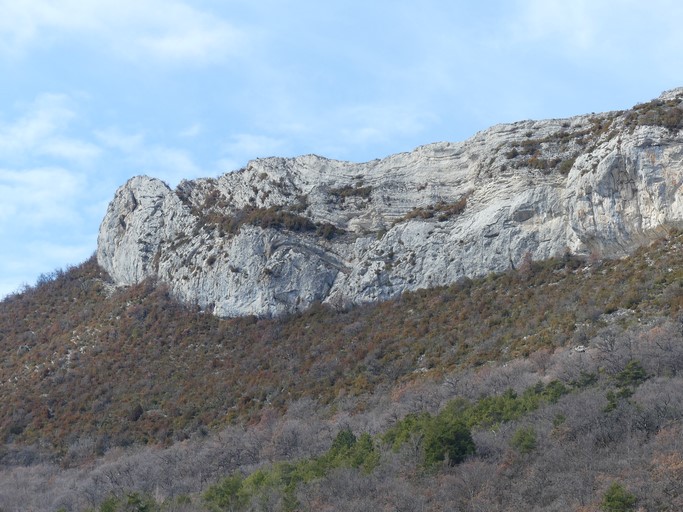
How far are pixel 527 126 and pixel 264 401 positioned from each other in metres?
23.3

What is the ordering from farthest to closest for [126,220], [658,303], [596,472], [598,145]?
[126,220]
[598,145]
[658,303]
[596,472]

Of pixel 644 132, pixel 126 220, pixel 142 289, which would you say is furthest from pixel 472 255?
pixel 126 220

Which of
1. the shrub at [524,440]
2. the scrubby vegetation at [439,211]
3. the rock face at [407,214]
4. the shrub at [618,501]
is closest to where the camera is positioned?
the shrub at [618,501]

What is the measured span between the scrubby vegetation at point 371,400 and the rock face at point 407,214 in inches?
56.2

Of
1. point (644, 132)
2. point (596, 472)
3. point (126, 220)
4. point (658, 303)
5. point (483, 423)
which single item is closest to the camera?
point (596, 472)

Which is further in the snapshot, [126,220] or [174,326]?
[126,220]

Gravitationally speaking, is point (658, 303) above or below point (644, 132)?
below

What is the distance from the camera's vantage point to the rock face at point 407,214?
39688 mm

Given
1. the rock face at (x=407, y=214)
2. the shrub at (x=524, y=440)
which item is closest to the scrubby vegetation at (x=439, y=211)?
the rock face at (x=407, y=214)

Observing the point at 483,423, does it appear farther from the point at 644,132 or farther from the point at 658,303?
the point at 644,132

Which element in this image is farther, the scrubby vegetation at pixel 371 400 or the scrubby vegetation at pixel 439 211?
the scrubby vegetation at pixel 439 211

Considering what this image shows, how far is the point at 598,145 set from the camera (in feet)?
139

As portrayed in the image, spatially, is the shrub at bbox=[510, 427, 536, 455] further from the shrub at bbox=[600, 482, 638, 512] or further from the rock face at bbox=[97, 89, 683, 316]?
the rock face at bbox=[97, 89, 683, 316]

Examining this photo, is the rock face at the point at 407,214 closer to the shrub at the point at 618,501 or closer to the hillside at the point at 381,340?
the hillside at the point at 381,340
